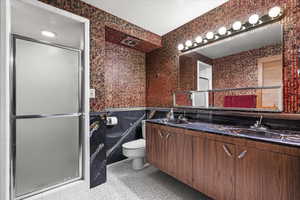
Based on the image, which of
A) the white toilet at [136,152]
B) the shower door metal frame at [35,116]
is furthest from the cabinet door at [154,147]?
the shower door metal frame at [35,116]

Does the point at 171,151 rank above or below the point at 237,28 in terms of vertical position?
below

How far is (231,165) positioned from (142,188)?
110 centimetres

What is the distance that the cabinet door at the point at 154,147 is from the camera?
6.07 feet

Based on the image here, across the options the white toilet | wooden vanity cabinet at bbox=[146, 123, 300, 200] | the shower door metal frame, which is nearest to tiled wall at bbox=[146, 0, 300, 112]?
wooden vanity cabinet at bbox=[146, 123, 300, 200]

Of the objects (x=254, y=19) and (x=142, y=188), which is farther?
(x=142, y=188)

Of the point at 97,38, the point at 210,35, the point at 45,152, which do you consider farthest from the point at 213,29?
the point at 45,152

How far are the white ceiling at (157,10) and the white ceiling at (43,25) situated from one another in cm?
40

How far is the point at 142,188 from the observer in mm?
1719

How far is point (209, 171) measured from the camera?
1314mm

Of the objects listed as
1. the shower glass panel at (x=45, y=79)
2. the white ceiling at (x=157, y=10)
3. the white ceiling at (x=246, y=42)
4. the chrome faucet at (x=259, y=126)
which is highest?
the white ceiling at (x=157, y=10)

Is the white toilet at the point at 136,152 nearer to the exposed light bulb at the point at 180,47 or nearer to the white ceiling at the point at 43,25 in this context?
the white ceiling at the point at 43,25

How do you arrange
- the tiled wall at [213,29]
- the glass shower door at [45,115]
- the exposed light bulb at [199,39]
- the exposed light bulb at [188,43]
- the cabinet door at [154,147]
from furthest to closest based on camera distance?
the exposed light bulb at [188,43] < the exposed light bulb at [199,39] < the cabinet door at [154,147] < the glass shower door at [45,115] < the tiled wall at [213,29]

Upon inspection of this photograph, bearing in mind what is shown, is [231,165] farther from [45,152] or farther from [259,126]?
[45,152]

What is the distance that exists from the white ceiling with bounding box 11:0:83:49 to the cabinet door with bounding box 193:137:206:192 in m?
1.76
